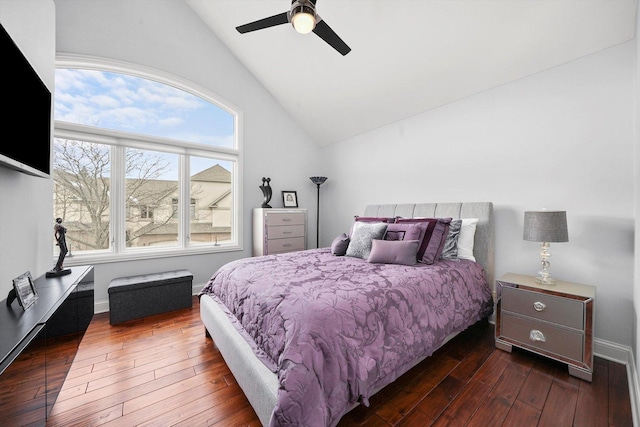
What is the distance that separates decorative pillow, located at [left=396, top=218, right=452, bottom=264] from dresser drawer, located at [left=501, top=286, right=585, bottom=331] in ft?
1.89

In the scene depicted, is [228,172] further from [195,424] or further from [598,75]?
[598,75]

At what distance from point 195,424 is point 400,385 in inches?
49.1

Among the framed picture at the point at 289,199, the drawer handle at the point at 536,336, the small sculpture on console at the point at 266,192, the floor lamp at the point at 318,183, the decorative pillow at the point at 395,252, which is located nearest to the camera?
the drawer handle at the point at 536,336

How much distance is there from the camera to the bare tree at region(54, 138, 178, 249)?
2852 millimetres

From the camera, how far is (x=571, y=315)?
179 centimetres

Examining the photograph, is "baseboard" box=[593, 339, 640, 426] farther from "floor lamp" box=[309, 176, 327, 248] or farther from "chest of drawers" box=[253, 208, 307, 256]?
"floor lamp" box=[309, 176, 327, 248]

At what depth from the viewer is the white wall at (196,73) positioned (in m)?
2.86

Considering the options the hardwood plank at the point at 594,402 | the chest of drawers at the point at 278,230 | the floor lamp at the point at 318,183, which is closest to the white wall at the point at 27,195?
the chest of drawers at the point at 278,230

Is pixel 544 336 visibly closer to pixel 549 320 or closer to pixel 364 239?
pixel 549 320

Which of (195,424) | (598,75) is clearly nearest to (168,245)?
(195,424)

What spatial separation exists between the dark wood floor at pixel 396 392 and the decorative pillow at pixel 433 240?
768 millimetres

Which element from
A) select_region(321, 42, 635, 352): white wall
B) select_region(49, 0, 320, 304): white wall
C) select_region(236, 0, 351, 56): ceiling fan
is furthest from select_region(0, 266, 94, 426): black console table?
select_region(321, 42, 635, 352): white wall

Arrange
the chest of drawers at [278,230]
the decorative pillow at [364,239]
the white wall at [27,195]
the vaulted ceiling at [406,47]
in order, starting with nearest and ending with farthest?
1. the white wall at [27,195]
2. the vaulted ceiling at [406,47]
3. the decorative pillow at [364,239]
4. the chest of drawers at [278,230]

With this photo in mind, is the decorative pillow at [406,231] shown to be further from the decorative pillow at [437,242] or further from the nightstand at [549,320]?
the nightstand at [549,320]
